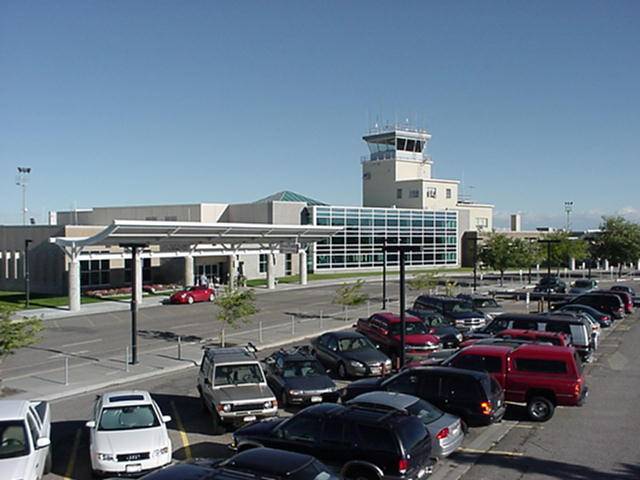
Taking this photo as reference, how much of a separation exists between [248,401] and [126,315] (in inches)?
1054

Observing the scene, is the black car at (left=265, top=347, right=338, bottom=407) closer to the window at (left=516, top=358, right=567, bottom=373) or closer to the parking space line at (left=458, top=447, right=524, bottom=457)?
the parking space line at (left=458, top=447, right=524, bottom=457)

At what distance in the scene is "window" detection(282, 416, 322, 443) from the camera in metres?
11.7

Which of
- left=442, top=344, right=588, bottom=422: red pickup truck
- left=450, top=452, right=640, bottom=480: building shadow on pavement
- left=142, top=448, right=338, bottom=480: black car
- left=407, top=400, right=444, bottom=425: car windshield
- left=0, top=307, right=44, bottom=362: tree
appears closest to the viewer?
left=142, top=448, right=338, bottom=480: black car

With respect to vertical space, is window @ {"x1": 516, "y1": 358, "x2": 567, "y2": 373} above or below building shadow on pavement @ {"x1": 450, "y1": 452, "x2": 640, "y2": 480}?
above

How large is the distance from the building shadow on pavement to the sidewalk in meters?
12.5

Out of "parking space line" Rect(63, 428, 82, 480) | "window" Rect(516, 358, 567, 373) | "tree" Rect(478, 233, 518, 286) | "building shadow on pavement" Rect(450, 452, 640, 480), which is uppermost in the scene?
"tree" Rect(478, 233, 518, 286)

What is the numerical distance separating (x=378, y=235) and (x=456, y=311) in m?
44.0

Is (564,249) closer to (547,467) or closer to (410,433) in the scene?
(547,467)

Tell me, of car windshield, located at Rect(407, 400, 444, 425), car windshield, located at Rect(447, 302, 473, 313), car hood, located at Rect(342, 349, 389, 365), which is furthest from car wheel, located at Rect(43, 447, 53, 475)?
car windshield, located at Rect(447, 302, 473, 313)

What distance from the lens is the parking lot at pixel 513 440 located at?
42.3 ft

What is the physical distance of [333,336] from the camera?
23.2 metres

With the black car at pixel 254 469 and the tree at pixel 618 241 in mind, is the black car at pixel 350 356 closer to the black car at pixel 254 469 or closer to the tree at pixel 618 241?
the black car at pixel 254 469

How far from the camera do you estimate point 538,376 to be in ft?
55.0

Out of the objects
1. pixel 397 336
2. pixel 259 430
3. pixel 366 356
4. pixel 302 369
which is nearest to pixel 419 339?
pixel 397 336
